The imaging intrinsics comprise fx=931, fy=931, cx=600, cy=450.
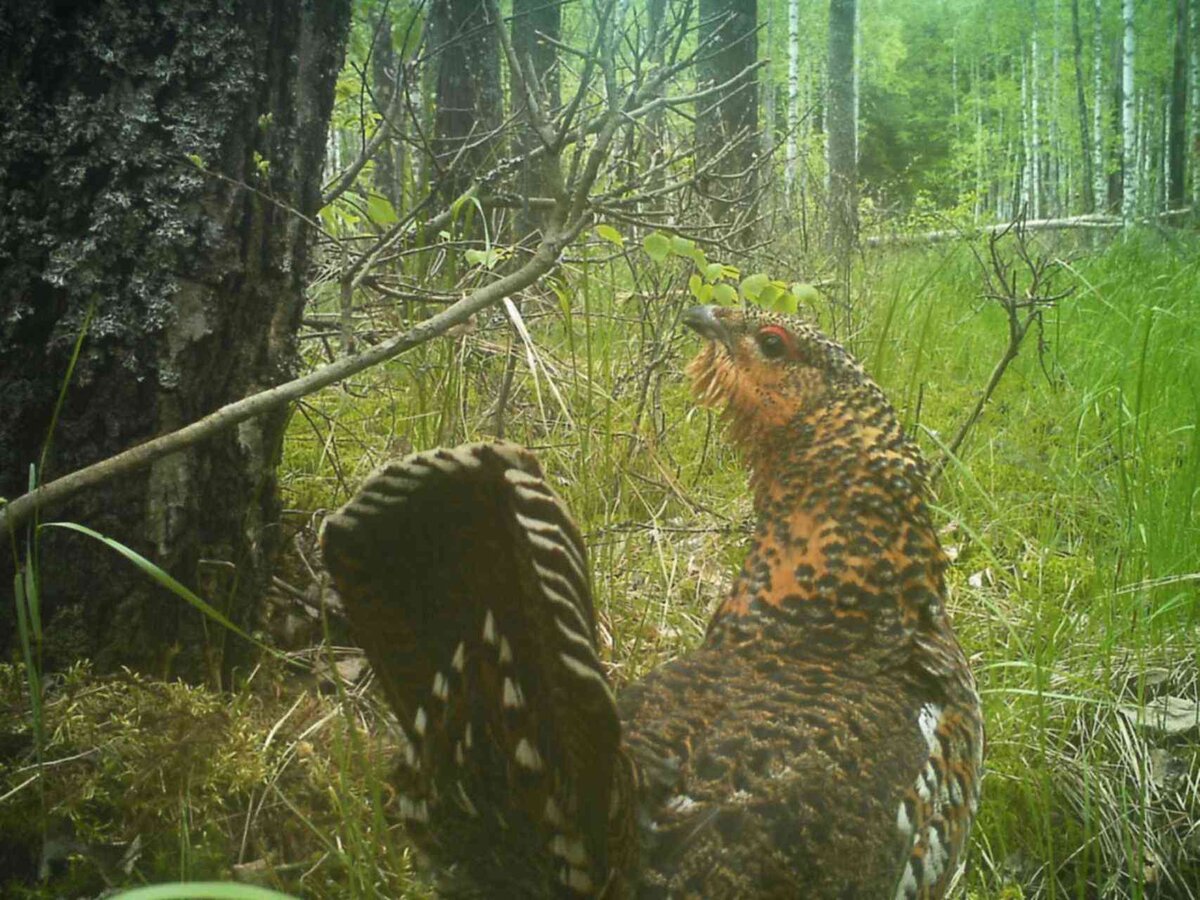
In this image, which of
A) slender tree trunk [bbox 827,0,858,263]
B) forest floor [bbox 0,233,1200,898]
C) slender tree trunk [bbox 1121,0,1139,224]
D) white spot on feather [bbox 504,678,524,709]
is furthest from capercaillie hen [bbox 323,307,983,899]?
slender tree trunk [bbox 1121,0,1139,224]

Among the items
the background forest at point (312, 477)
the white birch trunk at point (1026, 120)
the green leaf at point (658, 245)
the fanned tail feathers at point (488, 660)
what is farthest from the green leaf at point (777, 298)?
the white birch trunk at point (1026, 120)

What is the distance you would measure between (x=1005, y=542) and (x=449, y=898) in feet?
10.1

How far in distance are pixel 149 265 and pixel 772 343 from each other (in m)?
1.59

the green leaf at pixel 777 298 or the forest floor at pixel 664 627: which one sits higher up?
the green leaf at pixel 777 298

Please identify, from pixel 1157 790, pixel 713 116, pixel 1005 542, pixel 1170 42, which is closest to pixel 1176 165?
pixel 1170 42

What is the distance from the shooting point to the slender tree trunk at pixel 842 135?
21.9 feet

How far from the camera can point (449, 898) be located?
5.91ft

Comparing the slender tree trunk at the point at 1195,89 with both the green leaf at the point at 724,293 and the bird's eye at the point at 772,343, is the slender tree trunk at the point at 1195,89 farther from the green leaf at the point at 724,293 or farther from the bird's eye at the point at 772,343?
the bird's eye at the point at 772,343

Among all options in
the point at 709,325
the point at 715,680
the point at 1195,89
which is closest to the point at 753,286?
the point at 709,325

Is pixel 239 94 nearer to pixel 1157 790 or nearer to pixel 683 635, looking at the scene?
pixel 683 635

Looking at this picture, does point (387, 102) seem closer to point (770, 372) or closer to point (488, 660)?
point (770, 372)

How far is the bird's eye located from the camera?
2521 millimetres

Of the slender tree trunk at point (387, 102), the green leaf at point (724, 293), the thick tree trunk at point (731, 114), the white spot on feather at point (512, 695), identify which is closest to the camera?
the white spot on feather at point (512, 695)

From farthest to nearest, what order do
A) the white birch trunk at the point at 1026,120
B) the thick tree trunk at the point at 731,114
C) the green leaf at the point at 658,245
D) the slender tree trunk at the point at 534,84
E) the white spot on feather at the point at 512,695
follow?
the white birch trunk at the point at 1026,120 < the thick tree trunk at the point at 731,114 < the green leaf at the point at 658,245 < the slender tree trunk at the point at 534,84 < the white spot on feather at the point at 512,695
